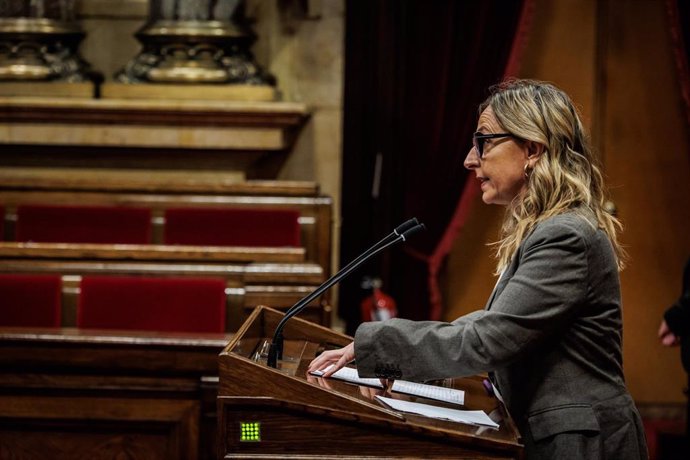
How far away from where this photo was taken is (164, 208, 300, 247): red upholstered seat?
14.7ft

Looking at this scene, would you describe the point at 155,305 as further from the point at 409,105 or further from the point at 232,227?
the point at 409,105

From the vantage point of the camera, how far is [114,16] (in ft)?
17.7

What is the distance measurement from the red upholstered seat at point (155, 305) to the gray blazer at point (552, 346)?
66.5 inches

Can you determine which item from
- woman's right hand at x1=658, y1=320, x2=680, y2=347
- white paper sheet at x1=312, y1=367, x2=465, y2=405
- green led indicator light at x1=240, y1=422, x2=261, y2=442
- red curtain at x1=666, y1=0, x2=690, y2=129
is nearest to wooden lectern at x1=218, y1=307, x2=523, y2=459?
green led indicator light at x1=240, y1=422, x2=261, y2=442

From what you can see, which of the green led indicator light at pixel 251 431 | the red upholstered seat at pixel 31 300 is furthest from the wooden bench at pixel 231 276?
the green led indicator light at pixel 251 431

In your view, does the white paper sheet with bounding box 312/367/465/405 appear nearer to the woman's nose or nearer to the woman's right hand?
the woman's nose

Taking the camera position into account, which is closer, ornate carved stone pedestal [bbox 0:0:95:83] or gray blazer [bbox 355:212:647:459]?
gray blazer [bbox 355:212:647:459]

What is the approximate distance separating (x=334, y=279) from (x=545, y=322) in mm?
373

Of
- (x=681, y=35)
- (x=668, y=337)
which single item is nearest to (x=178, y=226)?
(x=668, y=337)

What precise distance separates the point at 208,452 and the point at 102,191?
2.36 m

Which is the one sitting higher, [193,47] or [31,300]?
[193,47]

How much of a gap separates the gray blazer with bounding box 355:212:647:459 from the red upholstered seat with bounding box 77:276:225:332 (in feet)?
5.54

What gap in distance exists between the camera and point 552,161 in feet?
5.86

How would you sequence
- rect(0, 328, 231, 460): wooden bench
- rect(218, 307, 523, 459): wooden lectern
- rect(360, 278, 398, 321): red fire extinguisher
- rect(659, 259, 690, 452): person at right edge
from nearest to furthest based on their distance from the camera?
1. rect(218, 307, 523, 459): wooden lectern
2. rect(0, 328, 231, 460): wooden bench
3. rect(659, 259, 690, 452): person at right edge
4. rect(360, 278, 398, 321): red fire extinguisher
